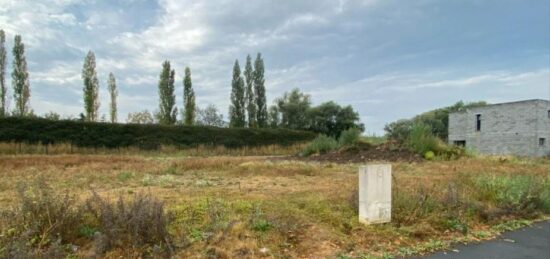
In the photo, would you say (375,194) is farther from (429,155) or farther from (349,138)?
(349,138)

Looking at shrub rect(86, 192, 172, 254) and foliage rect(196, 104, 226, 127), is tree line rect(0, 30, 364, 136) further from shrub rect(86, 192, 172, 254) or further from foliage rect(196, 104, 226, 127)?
shrub rect(86, 192, 172, 254)

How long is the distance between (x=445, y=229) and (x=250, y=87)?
30.5 m

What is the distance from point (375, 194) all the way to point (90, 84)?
2629 centimetres

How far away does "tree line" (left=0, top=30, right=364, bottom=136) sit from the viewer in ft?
79.3

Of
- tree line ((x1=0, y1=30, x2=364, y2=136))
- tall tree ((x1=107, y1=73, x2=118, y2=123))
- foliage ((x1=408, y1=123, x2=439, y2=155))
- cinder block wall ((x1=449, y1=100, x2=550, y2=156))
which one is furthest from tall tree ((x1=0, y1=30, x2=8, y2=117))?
cinder block wall ((x1=449, y1=100, x2=550, y2=156))

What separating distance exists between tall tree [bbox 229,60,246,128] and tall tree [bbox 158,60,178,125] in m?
5.79

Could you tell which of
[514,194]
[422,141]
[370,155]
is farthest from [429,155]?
[514,194]

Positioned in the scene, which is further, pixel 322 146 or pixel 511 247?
pixel 322 146

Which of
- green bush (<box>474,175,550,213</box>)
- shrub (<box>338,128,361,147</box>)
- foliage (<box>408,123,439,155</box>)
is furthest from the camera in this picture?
shrub (<box>338,128,361,147</box>)

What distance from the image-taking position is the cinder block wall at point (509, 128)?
30078mm

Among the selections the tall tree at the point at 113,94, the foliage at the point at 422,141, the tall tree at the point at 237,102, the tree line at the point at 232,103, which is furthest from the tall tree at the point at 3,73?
the foliage at the point at 422,141

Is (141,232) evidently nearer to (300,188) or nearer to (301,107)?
(300,188)

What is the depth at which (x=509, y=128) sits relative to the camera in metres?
31.8

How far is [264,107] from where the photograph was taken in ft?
114
